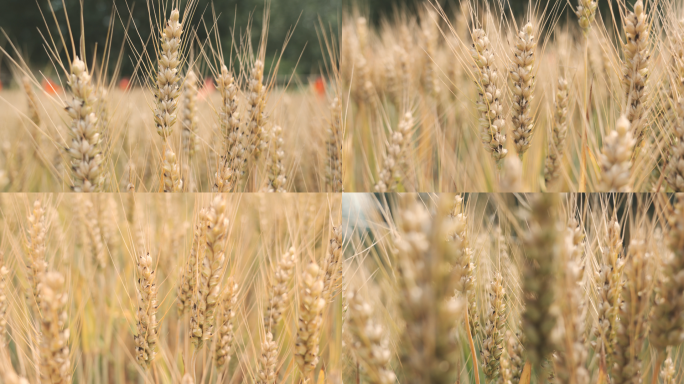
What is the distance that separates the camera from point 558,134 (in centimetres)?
93

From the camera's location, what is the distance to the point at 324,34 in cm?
108

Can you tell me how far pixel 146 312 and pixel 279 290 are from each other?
0.29 m

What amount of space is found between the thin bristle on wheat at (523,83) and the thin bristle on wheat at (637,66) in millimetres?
207

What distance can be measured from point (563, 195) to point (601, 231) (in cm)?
16

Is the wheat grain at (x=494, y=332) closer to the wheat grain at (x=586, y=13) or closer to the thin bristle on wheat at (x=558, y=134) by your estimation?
the thin bristle on wheat at (x=558, y=134)

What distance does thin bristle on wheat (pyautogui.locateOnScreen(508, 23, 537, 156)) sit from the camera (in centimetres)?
85

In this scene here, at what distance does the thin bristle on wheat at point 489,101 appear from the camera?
86 cm

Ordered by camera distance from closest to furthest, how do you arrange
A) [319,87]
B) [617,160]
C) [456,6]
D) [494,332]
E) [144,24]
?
[617,160]
[494,332]
[144,24]
[456,6]
[319,87]

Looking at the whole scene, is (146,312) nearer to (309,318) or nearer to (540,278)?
(309,318)

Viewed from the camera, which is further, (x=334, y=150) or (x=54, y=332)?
(x=334, y=150)

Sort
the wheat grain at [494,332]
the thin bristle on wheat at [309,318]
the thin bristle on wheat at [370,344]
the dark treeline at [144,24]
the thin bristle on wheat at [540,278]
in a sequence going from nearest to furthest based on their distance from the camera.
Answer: the thin bristle on wheat at [540,278] < the thin bristle on wheat at [370,344] < the thin bristle on wheat at [309,318] < the wheat grain at [494,332] < the dark treeline at [144,24]

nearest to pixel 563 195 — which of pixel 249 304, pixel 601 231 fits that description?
pixel 601 231

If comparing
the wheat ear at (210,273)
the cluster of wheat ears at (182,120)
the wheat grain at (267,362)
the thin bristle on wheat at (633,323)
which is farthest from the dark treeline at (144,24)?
the thin bristle on wheat at (633,323)

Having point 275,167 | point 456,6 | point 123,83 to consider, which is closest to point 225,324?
point 275,167
